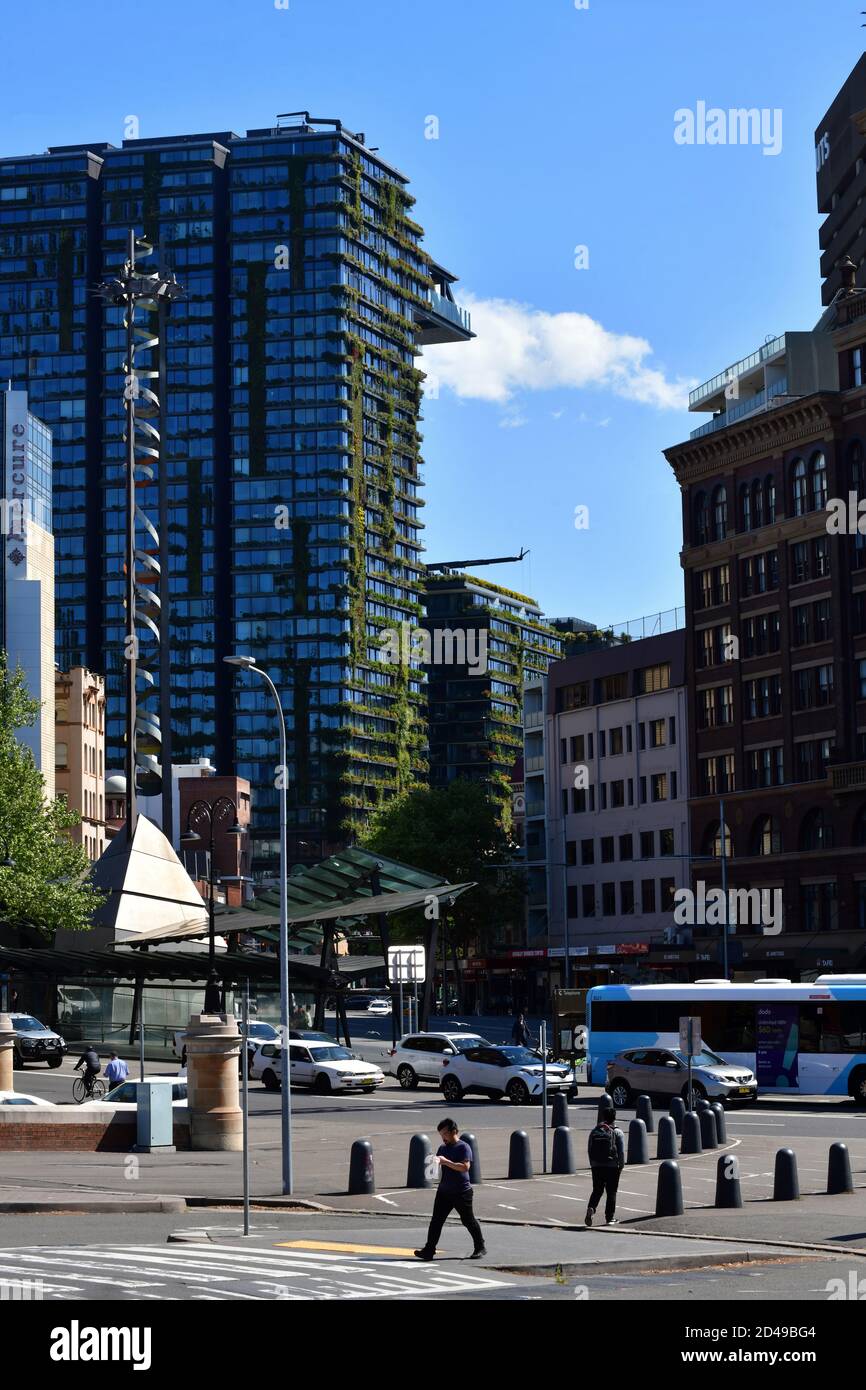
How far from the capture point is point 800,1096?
54344 mm

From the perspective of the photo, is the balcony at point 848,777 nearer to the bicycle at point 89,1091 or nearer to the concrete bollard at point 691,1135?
the bicycle at point 89,1091

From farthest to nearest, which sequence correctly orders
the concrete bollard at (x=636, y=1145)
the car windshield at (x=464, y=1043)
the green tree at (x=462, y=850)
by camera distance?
the green tree at (x=462, y=850), the car windshield at (x=464, y=1043), the concrete bollard at (x=636, y=1145)

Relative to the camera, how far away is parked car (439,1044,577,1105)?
51219 mm

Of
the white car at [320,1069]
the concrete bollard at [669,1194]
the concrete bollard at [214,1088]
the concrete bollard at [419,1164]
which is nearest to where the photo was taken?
the concrete bollard at [669,1194]

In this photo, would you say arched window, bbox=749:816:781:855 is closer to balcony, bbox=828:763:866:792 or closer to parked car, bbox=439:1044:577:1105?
balcony, bbox=828:763:866:792

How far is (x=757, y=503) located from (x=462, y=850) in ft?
117

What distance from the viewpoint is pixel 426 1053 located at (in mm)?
55594

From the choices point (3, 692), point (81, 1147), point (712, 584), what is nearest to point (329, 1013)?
Answer: point (712, 584)

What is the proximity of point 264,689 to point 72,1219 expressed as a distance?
154 meters

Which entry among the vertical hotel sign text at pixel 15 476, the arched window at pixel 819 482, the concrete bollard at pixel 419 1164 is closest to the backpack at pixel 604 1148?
the concrete bollard at pixel 419 1164

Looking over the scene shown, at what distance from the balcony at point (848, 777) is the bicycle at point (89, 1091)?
48.7 meters

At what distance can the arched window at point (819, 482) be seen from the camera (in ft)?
304

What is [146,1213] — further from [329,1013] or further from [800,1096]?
[329,1013]
